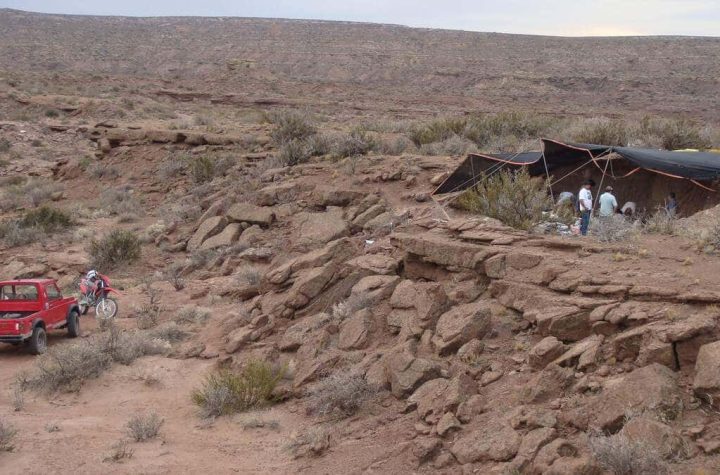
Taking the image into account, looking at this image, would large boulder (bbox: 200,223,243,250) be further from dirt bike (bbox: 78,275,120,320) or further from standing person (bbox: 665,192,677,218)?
standing person (bbox: 665,192,677,218)

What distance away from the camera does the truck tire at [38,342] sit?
1087 cm

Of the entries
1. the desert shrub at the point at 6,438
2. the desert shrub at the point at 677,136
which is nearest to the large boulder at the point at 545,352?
the desert shrub at the point at 6,438

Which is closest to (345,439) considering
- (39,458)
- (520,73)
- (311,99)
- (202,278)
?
(39,458)

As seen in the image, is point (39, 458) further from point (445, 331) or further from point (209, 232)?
point (209, 232)

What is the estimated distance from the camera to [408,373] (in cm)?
756

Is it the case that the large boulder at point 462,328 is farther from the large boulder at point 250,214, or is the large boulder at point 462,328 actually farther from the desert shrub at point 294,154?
the desert shrub at point 294,154

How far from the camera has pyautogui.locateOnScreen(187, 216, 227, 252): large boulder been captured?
16344 millimetres

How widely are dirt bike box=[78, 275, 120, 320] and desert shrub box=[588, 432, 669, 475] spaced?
9.52 m

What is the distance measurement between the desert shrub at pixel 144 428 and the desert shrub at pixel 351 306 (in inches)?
106

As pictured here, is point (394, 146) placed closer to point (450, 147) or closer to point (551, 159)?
point (450, 147)

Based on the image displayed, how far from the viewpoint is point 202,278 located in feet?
47.2

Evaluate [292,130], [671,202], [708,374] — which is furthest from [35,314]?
[292,130]

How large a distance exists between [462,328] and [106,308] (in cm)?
748

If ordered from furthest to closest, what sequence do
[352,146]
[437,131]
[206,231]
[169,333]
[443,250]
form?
[437,131], [352,146], [206,231], [169,333], [443,250]
